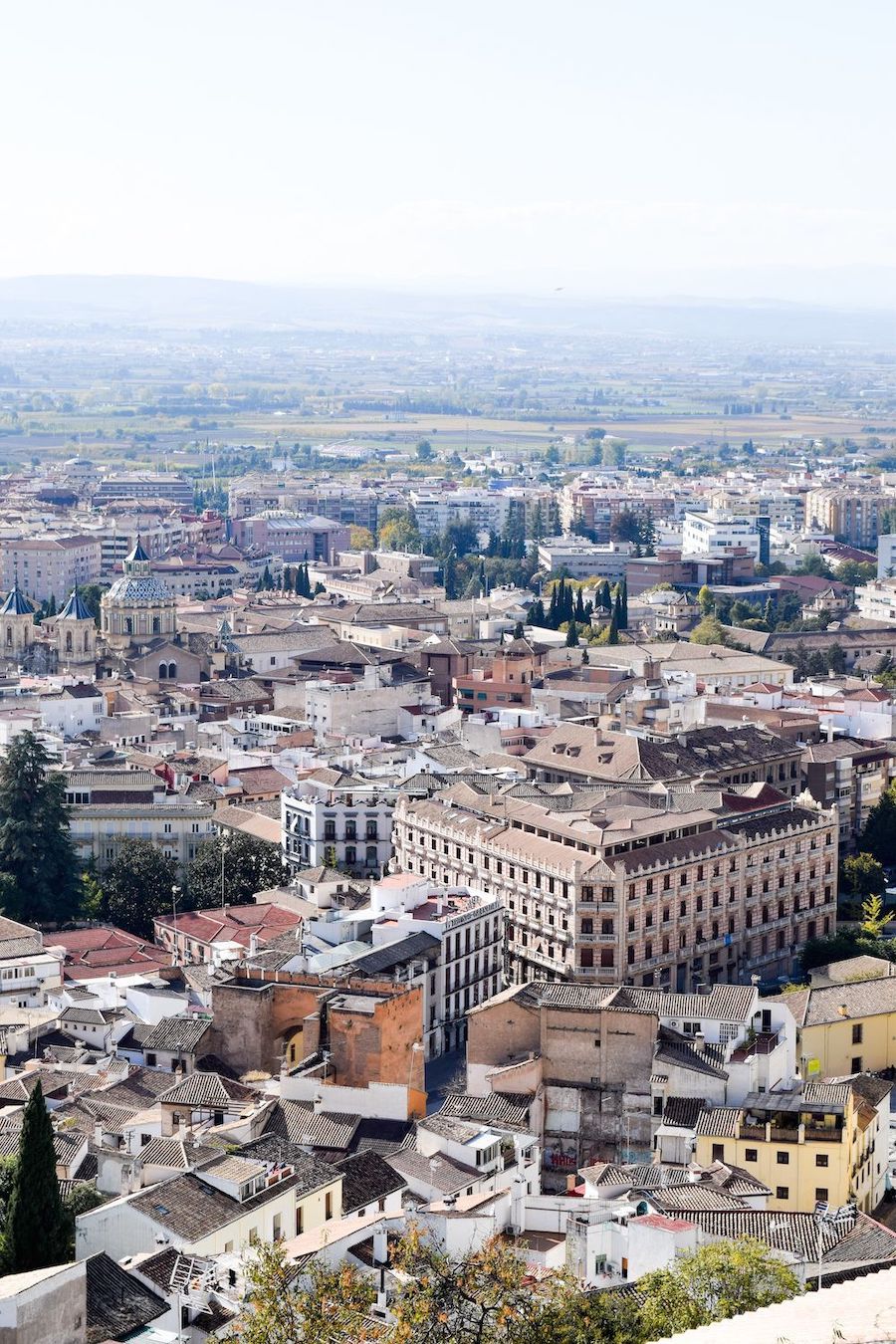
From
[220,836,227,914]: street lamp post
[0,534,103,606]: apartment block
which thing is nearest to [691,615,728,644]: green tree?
[0,534,103,606]: apartment block

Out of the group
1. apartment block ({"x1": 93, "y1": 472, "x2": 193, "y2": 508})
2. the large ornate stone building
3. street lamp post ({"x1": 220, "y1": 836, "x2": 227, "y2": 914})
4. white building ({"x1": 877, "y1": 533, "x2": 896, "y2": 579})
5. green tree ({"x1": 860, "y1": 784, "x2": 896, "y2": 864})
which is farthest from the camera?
apartment block ({"x1": 93, "y1": 472, "x2": 193, "y2": 508})

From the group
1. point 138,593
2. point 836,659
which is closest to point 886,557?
point 836,659

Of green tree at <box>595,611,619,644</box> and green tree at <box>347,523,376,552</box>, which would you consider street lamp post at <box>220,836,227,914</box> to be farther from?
green tree at <box>347,523,376,552</box>

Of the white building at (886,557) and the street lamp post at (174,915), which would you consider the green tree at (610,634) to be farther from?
the white building at (886,557)

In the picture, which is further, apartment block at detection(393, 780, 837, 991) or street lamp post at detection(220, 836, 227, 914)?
street lamp post at detection(220, 836, 227, 914)

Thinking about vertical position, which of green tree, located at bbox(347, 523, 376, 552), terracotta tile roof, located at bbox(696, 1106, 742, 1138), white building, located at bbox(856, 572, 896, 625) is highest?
terracotta tile roof, located at bbox(696, 1106, 742, 1138)

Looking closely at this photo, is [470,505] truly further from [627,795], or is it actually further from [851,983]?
[851,983]

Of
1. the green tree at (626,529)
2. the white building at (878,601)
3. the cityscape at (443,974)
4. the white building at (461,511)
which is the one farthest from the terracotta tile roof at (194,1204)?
the white building at (461,511)

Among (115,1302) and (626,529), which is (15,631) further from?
(115,1302)

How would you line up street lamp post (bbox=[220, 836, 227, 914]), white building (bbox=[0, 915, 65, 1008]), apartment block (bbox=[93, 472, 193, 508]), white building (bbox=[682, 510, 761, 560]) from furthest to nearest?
apartment block (bbox=[93, 472, 193, 508]) → white building (bbox=[682, 510, 761, 560]) → street lamp post (bbox=[220, 836, 227, 914]) → white building (bbox=[0, 915, 65, 1008])
